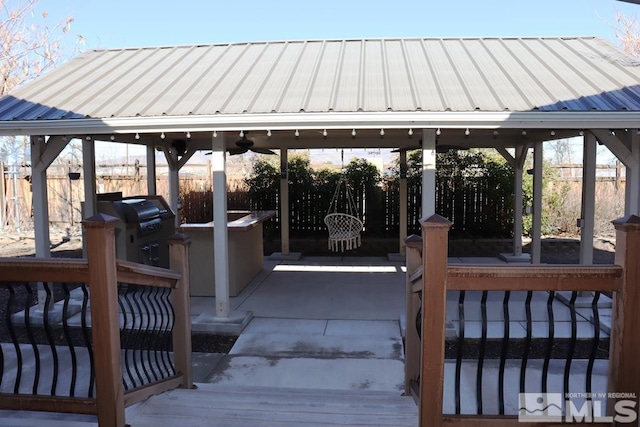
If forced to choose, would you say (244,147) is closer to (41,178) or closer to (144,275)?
(41,178)

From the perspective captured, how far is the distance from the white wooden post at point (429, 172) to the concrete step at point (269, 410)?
2541mm

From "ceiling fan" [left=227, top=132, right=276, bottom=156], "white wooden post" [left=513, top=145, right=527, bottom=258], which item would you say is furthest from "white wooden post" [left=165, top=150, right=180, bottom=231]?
"white wooden post" [left=513, top=145, right=527, bottom=258]

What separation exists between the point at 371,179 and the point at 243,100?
265 inches

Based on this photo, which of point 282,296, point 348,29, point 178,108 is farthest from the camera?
point 348,29

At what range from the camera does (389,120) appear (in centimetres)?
486

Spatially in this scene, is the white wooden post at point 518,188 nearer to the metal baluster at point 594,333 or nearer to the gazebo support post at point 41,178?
the metal baluster at point 594,333

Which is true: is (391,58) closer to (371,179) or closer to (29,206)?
(371,179)

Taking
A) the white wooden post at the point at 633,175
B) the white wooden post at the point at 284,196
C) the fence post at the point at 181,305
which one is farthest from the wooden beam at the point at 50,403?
the white wooden post at the point at 284,196

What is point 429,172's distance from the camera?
5.35 meters

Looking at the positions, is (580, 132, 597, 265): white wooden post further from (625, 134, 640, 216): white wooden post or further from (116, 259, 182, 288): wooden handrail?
(116, 259, 182, 288): wooden handrail

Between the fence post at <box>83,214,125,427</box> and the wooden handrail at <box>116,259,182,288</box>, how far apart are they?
0.38ft

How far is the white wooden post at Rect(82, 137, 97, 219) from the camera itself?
669cm

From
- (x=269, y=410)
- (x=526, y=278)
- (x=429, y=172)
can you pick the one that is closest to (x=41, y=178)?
(x=429, y=172)

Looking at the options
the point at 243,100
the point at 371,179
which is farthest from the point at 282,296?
the point at 371,179
